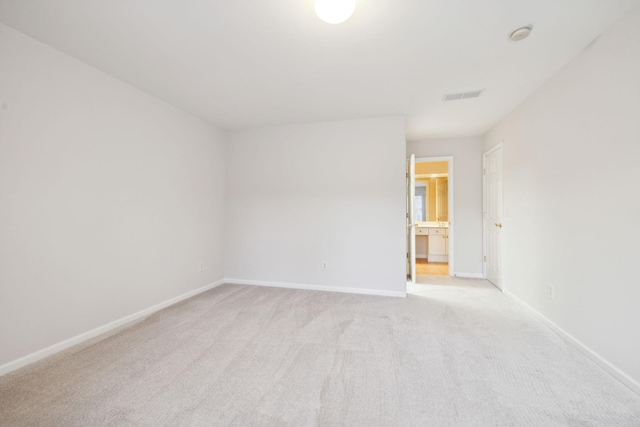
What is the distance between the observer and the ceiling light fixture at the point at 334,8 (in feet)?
4.90

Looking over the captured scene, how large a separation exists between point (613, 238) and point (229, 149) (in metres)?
4.51

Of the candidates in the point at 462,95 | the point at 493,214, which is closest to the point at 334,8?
the point at 462,95

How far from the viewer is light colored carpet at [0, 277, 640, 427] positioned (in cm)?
145

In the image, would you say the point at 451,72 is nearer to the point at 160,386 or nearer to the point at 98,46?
the point at 98,46

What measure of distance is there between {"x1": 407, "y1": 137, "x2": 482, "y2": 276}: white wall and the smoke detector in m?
2.83

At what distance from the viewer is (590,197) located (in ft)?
6.61

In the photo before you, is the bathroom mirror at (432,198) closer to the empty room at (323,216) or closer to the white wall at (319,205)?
the empty room at (323,216)

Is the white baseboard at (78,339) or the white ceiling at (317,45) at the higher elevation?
the white ceiling at (317,45)

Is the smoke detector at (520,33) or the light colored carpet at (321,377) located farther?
the smoke detector at (520,33)

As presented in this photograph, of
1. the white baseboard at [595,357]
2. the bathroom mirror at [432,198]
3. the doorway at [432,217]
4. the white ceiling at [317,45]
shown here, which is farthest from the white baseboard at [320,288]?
the bathroom mirror at [432,198]

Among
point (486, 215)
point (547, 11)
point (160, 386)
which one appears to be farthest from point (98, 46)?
point (486, 215)

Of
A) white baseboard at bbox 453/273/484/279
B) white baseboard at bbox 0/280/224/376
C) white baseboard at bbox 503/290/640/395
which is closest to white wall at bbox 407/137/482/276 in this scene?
white baseboard at bbox 453/273/484/279

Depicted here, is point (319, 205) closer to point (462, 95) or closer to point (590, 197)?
point (462, 95)

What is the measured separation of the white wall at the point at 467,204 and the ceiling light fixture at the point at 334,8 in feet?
12.6
